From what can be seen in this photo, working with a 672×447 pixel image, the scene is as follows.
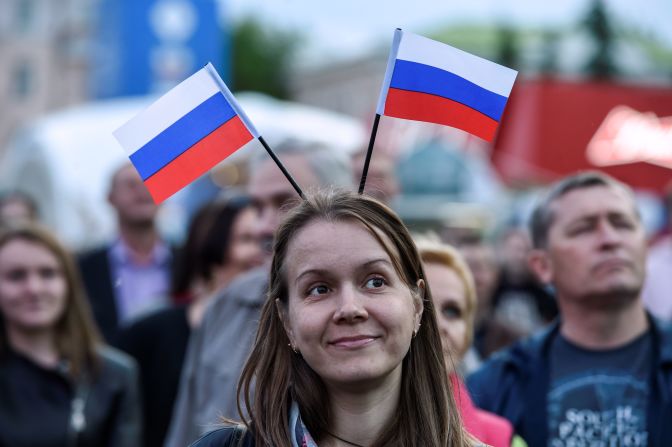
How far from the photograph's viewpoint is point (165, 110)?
3.01m

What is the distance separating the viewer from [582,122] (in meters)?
10.3

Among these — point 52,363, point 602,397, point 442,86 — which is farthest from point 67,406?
point 442,86

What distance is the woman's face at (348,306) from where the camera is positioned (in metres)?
2.68

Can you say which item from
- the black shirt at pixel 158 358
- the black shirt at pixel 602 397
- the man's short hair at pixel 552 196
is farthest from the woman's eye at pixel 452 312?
the black shirt at pixel 158 358

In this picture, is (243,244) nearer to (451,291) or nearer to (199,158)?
(451,291)

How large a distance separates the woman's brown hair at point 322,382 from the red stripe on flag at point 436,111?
0.30 metres

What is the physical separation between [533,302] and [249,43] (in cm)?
6397

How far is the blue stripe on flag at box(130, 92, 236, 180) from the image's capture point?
301 centimetres

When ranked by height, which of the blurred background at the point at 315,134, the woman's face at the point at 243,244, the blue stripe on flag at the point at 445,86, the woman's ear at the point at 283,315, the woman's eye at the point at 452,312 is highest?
the blurred background at the point at 315,134

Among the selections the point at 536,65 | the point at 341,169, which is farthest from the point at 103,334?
the point at 536,65

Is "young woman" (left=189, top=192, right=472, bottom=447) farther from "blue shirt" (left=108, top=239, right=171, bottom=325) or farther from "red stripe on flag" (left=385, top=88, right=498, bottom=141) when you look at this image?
"blue shirt" (left=108, top=239, right=171, bottom=325)

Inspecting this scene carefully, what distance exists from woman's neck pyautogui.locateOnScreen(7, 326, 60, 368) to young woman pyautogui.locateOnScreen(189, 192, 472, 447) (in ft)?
9.51

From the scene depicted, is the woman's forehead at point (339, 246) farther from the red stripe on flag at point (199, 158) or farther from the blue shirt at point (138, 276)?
the blue shirt at point (138, 276)

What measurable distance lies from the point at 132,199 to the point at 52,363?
199cm
